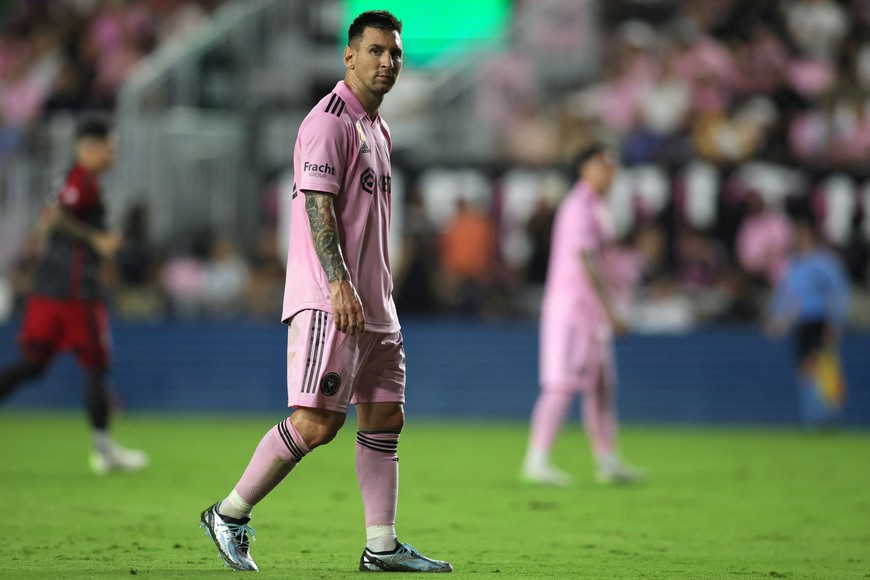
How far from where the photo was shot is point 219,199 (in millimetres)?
19094

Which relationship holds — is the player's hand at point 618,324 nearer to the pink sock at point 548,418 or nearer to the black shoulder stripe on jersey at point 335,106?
the pink sock at point 548,418

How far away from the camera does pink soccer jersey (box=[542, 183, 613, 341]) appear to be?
10336mm

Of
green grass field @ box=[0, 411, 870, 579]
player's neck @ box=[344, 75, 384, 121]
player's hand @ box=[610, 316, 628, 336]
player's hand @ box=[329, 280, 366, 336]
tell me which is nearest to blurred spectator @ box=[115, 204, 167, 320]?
green grass field @ box=[0, 411, 870, 579]

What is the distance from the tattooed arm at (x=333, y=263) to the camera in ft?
18.3

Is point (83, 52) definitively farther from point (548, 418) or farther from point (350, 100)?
point (350, 100)

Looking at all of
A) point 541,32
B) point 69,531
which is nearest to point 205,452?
point 69,531

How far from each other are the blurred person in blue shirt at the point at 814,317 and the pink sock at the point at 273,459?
11.4m

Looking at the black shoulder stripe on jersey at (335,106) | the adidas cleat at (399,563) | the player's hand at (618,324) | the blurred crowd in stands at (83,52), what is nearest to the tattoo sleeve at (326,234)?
the black shoulder stripe on jersey at (335,106)

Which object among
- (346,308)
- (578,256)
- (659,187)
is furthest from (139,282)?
Answer: (346,308)

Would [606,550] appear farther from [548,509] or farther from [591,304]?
[591,304]

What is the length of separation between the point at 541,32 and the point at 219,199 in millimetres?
5084

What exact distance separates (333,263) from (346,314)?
21 centimetres

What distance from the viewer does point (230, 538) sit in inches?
228

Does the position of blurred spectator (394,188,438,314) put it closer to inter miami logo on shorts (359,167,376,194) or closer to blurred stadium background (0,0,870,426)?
blurred stadium background (0,0,870,426)
